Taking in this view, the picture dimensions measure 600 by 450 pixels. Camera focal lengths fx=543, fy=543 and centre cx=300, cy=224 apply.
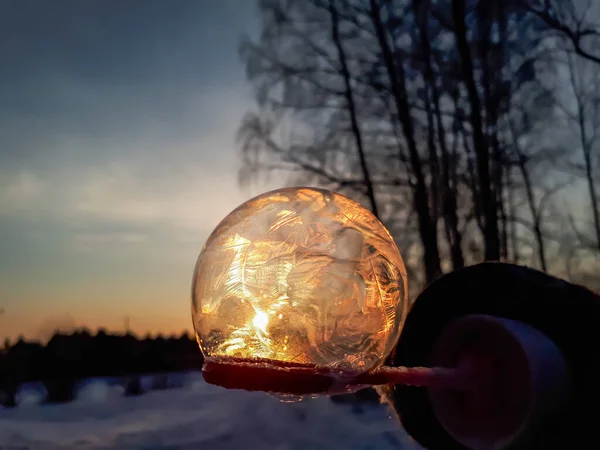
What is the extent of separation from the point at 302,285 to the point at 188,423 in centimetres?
112

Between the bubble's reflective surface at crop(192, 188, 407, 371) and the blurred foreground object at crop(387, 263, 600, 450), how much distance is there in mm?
26

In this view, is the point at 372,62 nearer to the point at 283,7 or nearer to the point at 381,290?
the point at 283,7

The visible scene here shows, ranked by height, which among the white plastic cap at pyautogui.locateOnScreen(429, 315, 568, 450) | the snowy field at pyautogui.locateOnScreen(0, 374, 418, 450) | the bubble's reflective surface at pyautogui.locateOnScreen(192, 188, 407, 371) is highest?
the bubble's reflective surface at pyautogui.locateOnScreen(192, 188, 407, 371)

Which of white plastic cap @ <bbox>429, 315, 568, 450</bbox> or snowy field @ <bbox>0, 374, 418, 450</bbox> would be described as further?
snowy field @ <bbox>0, 374, 418, 450</bbox>

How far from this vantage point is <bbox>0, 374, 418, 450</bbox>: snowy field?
3.97 ft

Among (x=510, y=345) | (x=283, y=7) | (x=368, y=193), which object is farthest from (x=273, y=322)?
(x=283, y=7)

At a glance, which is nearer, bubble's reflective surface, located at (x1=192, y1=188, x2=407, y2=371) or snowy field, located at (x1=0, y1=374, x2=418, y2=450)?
bubble's reflective surface, located at (x1=192, y1=188, x2=407, y2=371)

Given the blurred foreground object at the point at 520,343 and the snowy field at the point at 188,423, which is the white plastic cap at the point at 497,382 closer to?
the blurred foreground object at the point at 520,343

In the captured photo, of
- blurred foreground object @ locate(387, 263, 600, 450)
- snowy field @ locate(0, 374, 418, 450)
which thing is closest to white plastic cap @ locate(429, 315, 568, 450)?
blurred foreground object @ locate(387, 263, 600, 450)

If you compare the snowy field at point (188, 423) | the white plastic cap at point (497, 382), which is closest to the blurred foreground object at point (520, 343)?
the white plastic cap at point (497, 382)

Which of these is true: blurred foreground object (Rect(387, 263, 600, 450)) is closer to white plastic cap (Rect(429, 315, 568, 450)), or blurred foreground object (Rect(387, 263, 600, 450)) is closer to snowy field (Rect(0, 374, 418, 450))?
white plastic cap (Rect(429, 315, 568, 450))

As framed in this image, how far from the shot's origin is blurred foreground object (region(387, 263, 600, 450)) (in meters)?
0.29

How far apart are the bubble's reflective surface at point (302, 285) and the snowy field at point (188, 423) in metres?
0.90

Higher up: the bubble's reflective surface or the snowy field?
the bubble's reflective surface
